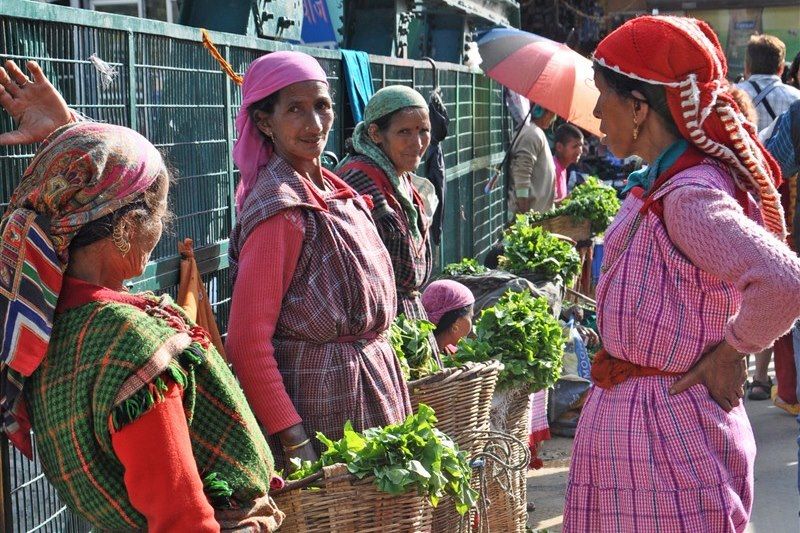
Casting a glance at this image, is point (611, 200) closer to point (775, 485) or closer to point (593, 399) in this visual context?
point (775, 485)

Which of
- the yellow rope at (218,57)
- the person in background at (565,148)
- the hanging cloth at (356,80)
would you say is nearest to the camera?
the yellow rope at (218,57)

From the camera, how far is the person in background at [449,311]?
5.17 metres

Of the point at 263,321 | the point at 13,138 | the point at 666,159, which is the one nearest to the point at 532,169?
the point at 263,321

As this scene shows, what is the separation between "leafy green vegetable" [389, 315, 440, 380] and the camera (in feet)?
13.0

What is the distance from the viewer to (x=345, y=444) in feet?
9.65

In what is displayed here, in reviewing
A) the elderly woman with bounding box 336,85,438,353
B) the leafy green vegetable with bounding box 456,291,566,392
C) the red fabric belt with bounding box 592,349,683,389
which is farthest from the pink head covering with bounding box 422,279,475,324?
the red fabric belt with bounding box 592,349,683,389

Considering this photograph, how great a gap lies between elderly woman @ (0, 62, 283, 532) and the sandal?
6.58 metres

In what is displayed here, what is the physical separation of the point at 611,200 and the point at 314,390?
6.47m

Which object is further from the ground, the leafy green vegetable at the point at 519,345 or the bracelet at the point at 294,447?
the bracelet at the point at 294,447

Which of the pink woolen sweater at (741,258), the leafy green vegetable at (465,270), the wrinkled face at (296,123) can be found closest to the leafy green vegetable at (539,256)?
the leafy green vegetable at (465,270)

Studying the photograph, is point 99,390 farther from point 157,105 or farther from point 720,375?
point 157,105

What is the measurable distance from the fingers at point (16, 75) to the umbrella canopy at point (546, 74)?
685 cm

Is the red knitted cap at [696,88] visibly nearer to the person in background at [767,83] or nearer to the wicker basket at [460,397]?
the wicker basket at [460,397]

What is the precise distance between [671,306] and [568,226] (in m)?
6.42
